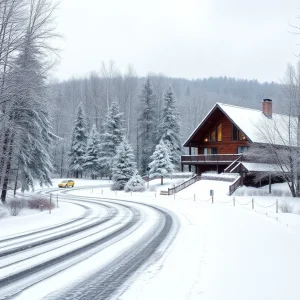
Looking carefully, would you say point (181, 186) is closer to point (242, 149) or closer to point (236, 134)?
point (242, 149)

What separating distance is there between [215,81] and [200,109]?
337ft

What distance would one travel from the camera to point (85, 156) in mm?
65000

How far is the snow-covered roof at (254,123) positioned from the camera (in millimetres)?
37072

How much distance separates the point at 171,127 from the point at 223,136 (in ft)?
40.2

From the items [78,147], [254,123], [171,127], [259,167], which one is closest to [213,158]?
[259,167]

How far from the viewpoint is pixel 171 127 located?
56625 millimetres

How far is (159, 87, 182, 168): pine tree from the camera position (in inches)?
2197

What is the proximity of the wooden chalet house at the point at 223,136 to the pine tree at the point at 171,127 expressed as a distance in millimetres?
7448

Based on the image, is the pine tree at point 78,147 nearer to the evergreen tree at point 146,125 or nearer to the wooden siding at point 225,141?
A: the evergreen tree at point 146,125

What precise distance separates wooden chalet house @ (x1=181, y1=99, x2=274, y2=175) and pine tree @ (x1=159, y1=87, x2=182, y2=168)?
7448 millimetres

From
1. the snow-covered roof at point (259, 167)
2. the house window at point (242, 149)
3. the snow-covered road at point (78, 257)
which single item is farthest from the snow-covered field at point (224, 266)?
the house window at point (242, 149)

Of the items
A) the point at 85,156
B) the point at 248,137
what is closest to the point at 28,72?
the point at 248,137

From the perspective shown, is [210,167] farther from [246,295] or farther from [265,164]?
[246,295]

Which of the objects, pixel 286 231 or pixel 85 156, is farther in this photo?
pixel 85 156
